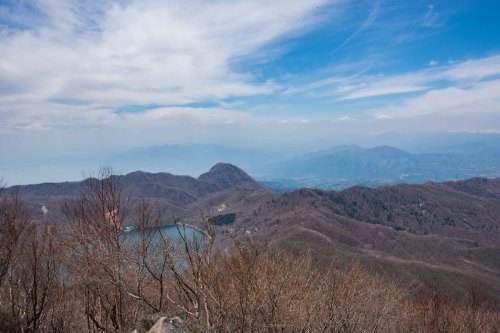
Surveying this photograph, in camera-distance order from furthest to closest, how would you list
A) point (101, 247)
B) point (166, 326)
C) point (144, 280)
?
point (144, 280) < point (101, 247) < point (166, 326)

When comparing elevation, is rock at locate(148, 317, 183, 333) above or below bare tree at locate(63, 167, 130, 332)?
below

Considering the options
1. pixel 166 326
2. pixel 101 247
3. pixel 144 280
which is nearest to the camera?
pixel 166 326

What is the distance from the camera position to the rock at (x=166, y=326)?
534 inches

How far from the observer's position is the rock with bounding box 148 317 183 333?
44.5ft

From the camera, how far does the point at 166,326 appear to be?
45.2 ft

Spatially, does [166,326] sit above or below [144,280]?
below

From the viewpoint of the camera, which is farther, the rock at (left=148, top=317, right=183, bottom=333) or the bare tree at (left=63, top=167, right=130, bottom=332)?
the bare tree at (left=63, top=167, right=130, bottom=332)

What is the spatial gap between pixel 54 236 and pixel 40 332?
4.94m

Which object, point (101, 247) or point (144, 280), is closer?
point (101, 247)

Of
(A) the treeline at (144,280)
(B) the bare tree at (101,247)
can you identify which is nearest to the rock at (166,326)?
(A) the treeline at (144,280)

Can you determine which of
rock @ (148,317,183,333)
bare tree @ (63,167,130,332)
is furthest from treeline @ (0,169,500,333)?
rock @ (148,317,183,333)

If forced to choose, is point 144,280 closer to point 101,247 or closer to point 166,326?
point 101,247

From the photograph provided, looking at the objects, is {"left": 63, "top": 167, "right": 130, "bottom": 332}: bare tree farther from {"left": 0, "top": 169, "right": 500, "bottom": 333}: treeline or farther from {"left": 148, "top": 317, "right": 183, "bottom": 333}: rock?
{"left": 148, "top": 317, "right": 183, "bottom": 333}: rock

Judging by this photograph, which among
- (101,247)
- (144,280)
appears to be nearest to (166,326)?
(101,247)
